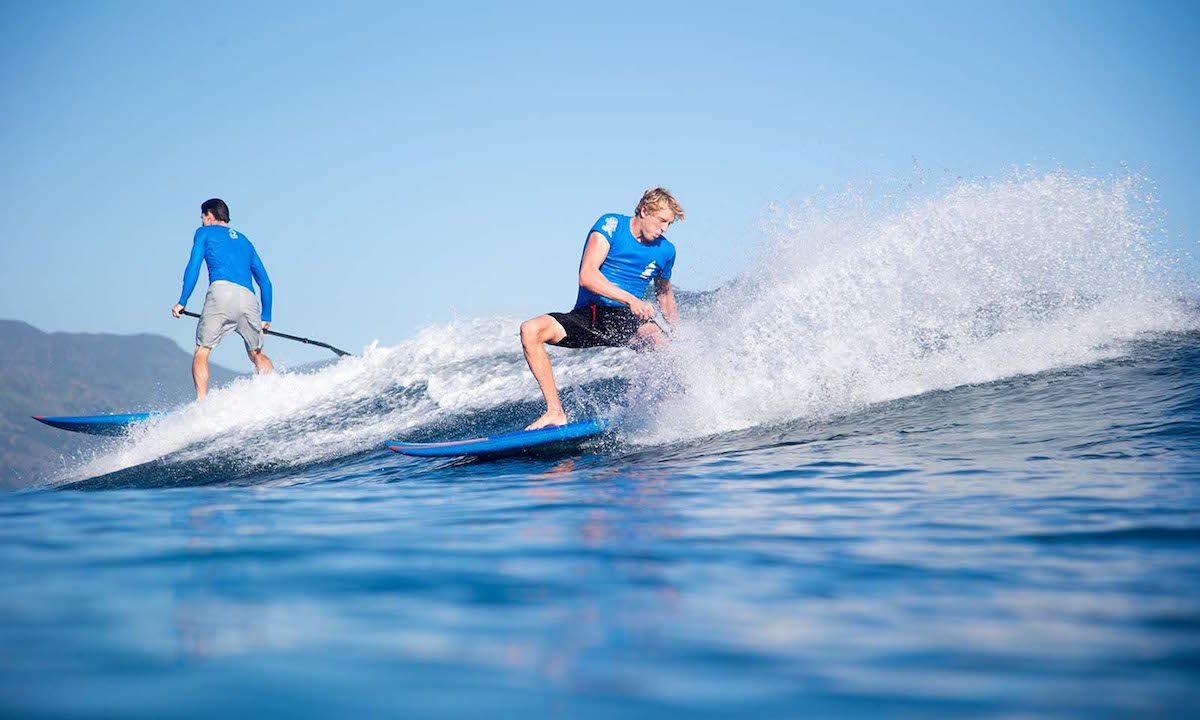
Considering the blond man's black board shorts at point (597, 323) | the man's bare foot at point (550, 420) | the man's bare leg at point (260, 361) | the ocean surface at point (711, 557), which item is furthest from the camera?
the man's bare leg at point (260, 361)

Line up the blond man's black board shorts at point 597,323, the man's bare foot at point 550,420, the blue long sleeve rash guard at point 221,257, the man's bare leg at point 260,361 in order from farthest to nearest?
the man's bare leg at point 260,361, the blue long sleeve rash guard at point 221,257, the blond man's black board shorts at point 597,323, the man's bare foot at point 550,420

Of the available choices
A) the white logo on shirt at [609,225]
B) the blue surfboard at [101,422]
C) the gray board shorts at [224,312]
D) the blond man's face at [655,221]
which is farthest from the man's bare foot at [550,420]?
the blue surfboard at [101,422]

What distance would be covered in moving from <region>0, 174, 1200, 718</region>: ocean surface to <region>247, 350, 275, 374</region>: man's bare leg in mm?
2187

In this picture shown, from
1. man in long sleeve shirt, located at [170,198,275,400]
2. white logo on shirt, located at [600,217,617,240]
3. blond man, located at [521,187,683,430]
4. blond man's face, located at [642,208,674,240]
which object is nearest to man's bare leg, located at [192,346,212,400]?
man in long sleeve shirt, located at [170,198,275,400]

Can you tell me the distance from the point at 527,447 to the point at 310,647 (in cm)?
419

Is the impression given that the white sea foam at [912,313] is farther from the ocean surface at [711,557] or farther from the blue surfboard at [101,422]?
the blue surfboard at [101,422]

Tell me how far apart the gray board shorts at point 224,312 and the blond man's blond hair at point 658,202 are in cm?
503

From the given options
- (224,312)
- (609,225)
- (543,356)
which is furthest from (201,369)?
(609,225)

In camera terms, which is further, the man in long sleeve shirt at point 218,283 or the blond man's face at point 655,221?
the man in long sleeve shirt at point 218,283

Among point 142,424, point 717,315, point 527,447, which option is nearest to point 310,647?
point 527,447

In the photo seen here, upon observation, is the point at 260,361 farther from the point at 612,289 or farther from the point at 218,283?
the point at 612,289

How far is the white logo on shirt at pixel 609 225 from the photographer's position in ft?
19.4

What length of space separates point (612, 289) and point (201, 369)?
525cm

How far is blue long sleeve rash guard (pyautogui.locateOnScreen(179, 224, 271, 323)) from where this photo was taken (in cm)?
863
